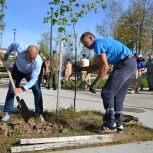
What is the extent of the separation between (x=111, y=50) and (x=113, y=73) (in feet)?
1.32

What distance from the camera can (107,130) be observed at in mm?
6965

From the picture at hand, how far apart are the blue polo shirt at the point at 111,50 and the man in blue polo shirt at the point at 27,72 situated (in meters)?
1.21

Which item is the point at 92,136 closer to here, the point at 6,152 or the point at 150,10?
the point at 6,152

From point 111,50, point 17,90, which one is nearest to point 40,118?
point 17,90

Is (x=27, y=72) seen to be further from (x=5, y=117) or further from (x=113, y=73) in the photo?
(x=113, y=73)

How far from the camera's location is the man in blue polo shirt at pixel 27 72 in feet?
24.0

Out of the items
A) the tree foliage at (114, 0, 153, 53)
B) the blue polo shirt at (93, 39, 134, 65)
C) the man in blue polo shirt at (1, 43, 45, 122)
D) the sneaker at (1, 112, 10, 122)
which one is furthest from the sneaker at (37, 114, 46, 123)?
the tree foliage at (114, 0, 153, 53)

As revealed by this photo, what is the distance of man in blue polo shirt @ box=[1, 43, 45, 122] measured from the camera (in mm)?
7301

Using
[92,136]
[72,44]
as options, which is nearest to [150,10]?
[72,44]

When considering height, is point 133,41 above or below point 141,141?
above

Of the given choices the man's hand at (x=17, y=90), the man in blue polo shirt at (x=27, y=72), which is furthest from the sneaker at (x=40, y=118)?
the man's hand at (x=17, y=90)

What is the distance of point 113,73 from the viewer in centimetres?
690

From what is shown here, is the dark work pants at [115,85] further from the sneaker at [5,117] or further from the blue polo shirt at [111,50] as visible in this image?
the sneaker at [5,117]

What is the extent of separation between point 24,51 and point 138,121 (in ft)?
8.43
